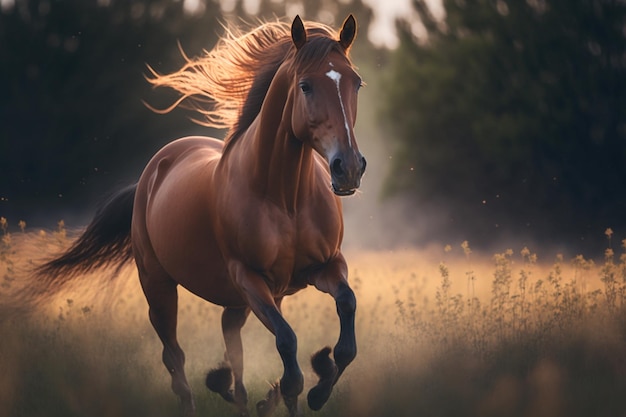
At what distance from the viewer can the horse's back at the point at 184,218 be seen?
21.1 ft

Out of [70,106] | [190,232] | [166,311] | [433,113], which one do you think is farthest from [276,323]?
[433,113]

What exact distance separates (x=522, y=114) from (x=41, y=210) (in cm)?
852

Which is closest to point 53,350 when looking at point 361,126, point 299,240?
point 299,240

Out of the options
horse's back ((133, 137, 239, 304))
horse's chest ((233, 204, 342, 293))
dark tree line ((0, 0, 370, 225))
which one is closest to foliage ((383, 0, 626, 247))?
dark tree line ((0, 0, 370, 225))

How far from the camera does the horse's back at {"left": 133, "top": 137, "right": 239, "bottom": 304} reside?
644 centimetres

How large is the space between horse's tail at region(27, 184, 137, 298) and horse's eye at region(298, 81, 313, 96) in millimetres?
3356

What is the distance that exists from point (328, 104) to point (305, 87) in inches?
8.2

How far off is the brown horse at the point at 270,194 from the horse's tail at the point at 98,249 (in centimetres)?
107

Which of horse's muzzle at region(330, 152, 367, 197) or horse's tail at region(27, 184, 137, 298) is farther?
horse's tail at region(27, 184, 137, 298)

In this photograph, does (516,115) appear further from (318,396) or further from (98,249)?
(318,396)

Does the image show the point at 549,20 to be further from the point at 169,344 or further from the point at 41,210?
the point at 169,344

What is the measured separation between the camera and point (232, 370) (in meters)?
6.97

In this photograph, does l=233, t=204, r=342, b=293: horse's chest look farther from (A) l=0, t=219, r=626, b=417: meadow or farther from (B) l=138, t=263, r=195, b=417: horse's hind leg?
(B) l=138, t=263, r=195, b=417: horse's hind leg

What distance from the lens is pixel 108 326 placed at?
27.7ft
